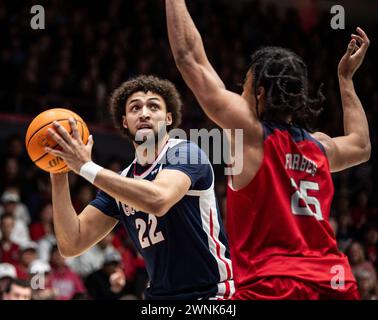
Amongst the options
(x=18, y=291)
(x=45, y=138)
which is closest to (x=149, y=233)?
(x=45, y=138)

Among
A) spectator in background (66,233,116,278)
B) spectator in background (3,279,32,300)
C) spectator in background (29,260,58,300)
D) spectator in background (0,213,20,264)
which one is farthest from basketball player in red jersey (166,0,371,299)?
spectator in background (66,233,116,278)

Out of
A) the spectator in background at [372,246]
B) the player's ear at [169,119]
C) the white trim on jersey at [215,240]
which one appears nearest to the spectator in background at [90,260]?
the spectator in background at [372,246]

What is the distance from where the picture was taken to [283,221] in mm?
3041

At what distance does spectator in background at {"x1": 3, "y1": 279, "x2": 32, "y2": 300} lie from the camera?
252 inches

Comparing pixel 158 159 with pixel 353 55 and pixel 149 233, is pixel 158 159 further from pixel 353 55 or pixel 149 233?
pixel 353 55

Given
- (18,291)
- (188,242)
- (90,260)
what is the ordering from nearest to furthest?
1. (188,242)
2. (18,291)
3. (90,260)

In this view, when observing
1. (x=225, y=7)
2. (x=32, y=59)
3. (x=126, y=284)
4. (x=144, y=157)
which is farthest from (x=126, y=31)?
(x=144, y=157)

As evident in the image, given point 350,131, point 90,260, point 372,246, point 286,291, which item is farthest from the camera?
point 372,246

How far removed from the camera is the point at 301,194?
311cm

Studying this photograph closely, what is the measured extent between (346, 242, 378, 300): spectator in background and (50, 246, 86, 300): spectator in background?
11.1 feet

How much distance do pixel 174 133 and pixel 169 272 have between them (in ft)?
4.46

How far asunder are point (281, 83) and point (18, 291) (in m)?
4.08

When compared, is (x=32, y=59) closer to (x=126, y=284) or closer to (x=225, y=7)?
(x=126, y=284)

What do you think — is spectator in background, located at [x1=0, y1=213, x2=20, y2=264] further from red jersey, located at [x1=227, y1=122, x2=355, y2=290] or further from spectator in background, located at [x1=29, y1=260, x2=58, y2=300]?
red jersey, located at [x1=227, y1=122, x2=355, y2=290]
